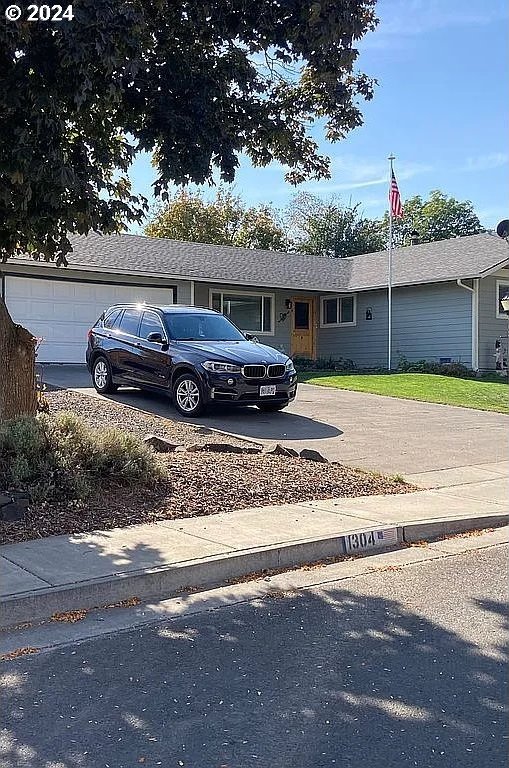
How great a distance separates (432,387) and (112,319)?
27.7ft

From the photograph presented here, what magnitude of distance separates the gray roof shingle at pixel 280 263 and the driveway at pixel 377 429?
251 inches

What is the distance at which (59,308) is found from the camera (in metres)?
21.2

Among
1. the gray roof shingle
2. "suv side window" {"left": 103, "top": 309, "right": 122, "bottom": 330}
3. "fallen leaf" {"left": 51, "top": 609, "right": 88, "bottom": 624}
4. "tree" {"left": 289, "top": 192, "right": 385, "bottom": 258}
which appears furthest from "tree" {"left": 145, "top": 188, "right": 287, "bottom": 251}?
"fallen leaf" {"left": 51, "top": 609, "right": 88, "bottom": 624}

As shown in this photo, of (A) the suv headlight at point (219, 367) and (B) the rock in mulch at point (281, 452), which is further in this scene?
(A) the suv headlight at point (219, 367)

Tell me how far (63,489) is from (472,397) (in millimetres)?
12563

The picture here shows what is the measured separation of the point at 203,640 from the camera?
4844mm

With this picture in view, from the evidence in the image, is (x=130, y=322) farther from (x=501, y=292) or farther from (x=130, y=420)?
(x=501, y=292)

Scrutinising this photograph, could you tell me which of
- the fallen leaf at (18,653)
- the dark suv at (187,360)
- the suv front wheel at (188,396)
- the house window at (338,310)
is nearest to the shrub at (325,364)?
the house window at (338,310)

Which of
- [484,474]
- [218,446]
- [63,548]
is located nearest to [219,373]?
[218,446]

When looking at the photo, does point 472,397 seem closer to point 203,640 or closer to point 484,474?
point 484,474

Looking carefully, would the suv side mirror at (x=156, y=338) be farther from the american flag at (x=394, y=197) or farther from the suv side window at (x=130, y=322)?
the american flag at (x=394, y=197)

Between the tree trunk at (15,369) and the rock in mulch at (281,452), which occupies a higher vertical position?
the tree trunk at (15,369)

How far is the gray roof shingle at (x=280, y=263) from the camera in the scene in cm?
2269

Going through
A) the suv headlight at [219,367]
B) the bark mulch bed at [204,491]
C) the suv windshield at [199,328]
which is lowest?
the bark mulch bed at [204,491]
